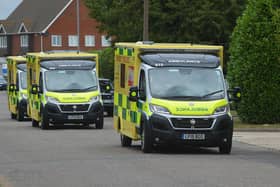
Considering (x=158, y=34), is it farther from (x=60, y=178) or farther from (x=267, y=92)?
(x=60, y=178)

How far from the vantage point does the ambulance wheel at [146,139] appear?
69.5 feet

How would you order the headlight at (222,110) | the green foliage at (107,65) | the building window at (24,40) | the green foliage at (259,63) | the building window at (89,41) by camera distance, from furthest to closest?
1. the building window at (89,41)
2. the building window at (24,40)
3. the green foliage at (107,65)
4. the green foliage at (259,63)
5. the headlight at (222,110)

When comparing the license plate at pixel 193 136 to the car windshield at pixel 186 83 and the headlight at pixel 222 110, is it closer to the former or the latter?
the headlight at pixel 222 110

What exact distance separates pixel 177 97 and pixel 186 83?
497 mm

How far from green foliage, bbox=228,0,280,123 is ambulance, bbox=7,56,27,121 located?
35.7 feet

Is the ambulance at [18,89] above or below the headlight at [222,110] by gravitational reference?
below

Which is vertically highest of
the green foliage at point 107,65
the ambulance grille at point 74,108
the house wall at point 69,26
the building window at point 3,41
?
the ambulance grille at point 74,108

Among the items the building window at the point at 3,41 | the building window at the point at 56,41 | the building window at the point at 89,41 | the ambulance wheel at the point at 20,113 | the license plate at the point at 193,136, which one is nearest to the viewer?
the license plate at the point at 193,136

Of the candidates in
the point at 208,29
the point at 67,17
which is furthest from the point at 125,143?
the point at 67,17


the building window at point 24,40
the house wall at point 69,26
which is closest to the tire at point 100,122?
the house wall at point 69,26

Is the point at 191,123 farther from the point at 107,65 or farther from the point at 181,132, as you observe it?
the point at 107,65

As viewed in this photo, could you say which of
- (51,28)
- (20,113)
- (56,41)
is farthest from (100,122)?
(56,41)

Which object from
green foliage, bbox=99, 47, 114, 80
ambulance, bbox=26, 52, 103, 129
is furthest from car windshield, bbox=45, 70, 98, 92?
green foliage, bbox=99, 47, 114, 80

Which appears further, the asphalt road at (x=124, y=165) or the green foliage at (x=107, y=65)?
the green foliage at (x=107, y=65)
